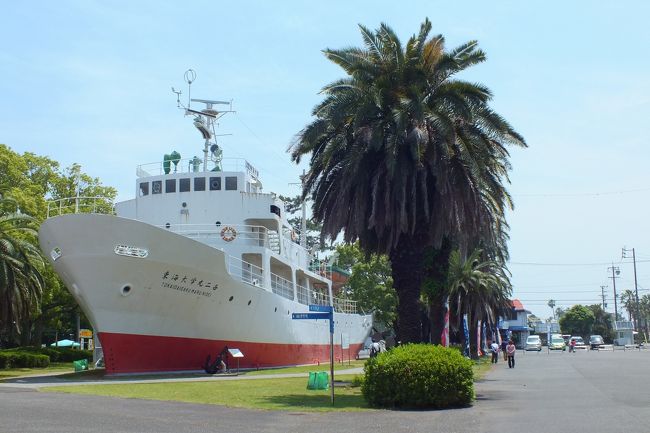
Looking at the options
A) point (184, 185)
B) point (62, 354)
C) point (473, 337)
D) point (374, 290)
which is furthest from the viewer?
point (374, 290)

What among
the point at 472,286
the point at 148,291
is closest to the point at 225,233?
the point at 148,291

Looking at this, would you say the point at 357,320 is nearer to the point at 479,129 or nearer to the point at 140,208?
the point at 140,208

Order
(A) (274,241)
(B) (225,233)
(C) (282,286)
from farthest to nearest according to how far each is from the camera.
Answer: (C) (282,286), (A) (274,241), (B) (225,233)

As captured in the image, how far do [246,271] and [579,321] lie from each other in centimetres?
9877

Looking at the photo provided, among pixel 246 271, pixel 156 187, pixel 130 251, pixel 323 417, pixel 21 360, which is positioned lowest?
pixel 21 360

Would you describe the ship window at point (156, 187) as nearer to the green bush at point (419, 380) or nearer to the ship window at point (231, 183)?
the ship window at point (231, 183)

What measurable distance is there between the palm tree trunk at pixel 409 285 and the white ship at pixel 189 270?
7.03 metres

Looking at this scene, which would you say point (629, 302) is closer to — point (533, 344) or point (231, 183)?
point (533, 344)

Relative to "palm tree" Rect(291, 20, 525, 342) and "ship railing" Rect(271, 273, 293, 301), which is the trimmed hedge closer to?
"ship railing" Rect(271, 273, 293, 301)

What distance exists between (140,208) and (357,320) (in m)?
19.4

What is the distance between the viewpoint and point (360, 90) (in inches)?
788

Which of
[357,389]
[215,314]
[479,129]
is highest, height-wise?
[479,129]

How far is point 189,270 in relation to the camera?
936 inches

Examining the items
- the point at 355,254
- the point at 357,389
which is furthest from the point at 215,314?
the point at 355,254
